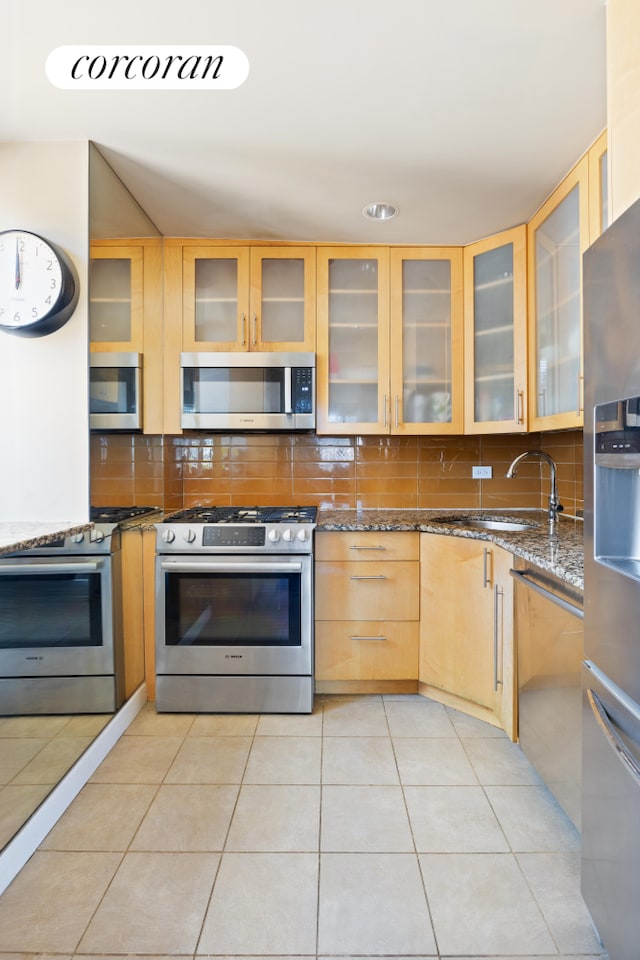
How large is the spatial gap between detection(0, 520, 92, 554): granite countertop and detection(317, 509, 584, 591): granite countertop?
108 cm

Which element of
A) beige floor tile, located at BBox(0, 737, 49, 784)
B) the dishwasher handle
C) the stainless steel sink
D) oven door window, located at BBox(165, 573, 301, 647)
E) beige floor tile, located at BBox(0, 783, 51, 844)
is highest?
the stainless steel sink

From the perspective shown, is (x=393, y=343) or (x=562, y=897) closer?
(x=562, y=897)

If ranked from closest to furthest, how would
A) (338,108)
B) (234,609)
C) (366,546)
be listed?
(338,108), (234,609), (366,546)

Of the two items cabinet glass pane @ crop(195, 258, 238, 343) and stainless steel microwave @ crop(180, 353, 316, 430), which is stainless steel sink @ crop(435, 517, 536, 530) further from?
cabinet glass pane @ crop(195, 258, 238, 343)

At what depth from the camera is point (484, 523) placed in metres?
2.73

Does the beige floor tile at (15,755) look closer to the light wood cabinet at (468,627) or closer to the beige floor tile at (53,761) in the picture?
the beige floor tile at (53,761)

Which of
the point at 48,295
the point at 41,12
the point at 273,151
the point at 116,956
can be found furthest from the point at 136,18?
the point at 116,956

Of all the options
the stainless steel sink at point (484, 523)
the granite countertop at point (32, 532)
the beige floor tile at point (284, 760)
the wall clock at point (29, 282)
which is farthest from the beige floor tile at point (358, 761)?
the wall clock at point (29, 282)

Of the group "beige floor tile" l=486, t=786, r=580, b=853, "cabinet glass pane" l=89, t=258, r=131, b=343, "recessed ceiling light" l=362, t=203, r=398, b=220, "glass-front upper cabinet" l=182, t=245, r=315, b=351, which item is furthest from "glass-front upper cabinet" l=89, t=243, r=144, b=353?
"beige floor tile" l=486, t=786, r=580, b=853

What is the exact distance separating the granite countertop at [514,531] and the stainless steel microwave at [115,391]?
3.40ft

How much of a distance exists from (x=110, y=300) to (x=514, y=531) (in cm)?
206

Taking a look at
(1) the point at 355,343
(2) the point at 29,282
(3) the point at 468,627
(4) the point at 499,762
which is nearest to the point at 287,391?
(1) the point at 355,343

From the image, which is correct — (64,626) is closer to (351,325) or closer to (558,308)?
(351,325)

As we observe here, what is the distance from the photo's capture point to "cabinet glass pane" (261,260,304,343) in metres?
2.60
